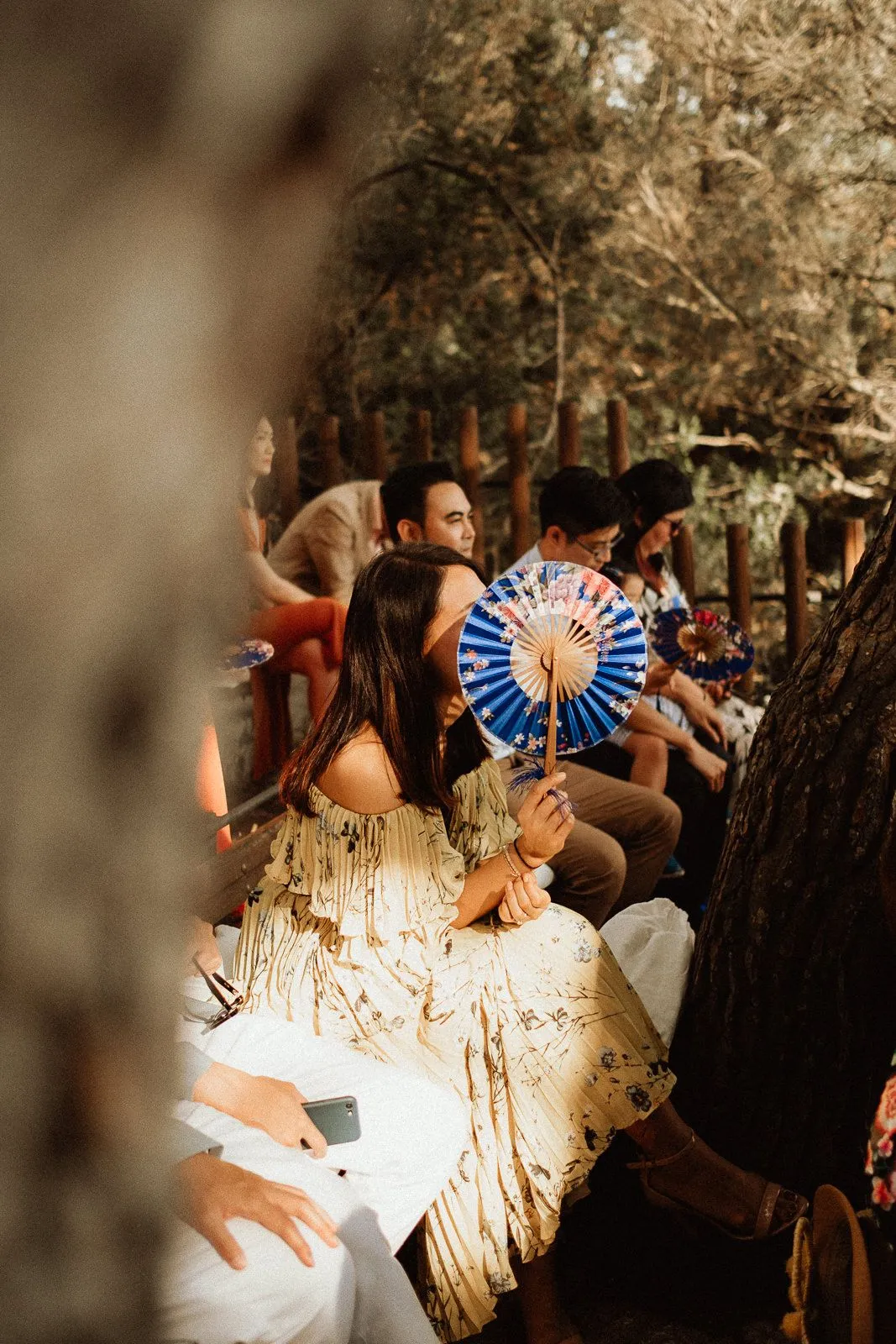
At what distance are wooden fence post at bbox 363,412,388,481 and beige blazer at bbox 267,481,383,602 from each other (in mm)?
424

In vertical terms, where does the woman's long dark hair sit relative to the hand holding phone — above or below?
above

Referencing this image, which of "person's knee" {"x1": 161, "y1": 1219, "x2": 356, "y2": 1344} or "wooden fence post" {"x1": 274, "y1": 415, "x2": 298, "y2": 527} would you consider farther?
"wooden fence post" {"x1": 274, "y1": 415, "x2": 298, "y2": 527}

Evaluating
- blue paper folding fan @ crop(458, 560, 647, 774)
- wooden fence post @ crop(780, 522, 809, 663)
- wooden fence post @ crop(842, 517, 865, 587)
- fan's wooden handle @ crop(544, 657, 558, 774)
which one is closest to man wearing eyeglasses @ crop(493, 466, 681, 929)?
blue paper folding fan @ crop(458, 560, 647, 774)

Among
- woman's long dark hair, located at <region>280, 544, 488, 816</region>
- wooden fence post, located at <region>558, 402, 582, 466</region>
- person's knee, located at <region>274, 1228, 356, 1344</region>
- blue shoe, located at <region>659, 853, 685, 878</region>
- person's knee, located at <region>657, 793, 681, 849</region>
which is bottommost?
blue shoe, located at <region>659, 853, 685, 878</region>

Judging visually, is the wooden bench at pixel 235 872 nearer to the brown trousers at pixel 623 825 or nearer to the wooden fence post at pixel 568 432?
the brown trousers at pixel 623 825

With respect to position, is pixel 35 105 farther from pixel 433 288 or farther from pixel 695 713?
pixel 433 288

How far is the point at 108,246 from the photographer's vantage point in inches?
11.1

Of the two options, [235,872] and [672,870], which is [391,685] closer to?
[235,872]

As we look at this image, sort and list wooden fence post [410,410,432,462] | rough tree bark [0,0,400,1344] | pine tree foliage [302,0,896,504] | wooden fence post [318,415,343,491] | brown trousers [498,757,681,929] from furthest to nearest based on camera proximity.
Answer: pine tree foliage [302,0,896,504], wooden fence post [410,410,432,462], wooden fence post [318,415,343,491], brown trousers [498,757,681,929], rough tree bark [0,0,400,1344]

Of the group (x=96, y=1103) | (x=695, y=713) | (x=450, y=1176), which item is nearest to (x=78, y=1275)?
(x=96, y=1103)

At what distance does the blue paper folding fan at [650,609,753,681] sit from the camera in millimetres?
4555

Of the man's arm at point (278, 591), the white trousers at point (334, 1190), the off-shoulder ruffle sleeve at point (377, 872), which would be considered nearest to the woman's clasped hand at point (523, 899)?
the off-shoulder ruffle sleeve at point (377, 872)

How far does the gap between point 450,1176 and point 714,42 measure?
→ 814cm

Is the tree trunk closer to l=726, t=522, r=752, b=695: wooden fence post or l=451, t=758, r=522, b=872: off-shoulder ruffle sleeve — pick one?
l=451, t=758, r=522, b=872: off-shoulder ruffle sleeve
